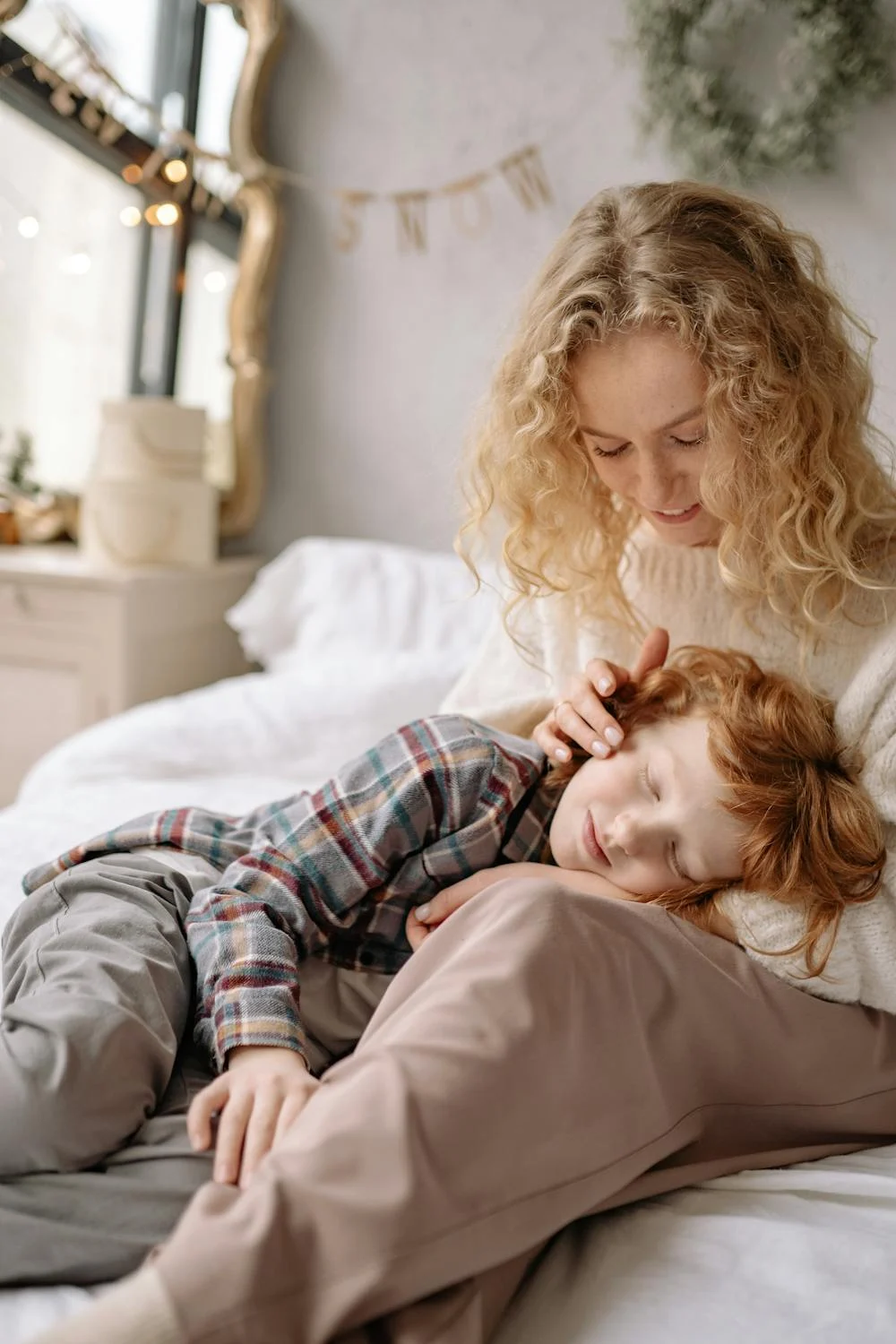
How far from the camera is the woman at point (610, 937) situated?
0.72 metres

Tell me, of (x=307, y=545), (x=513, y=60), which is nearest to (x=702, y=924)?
(x=307, y=545)

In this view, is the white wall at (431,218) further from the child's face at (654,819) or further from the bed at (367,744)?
the child's face at (654,819)

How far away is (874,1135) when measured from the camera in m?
1.07

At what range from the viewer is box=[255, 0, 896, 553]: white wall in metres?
2.24

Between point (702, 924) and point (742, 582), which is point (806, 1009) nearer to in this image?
point (702, 924)

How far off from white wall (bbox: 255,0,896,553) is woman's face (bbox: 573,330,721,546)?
44.0 inches

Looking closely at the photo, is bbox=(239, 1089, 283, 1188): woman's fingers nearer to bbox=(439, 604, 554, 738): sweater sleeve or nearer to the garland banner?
bbox=(439, 604, 554, 738): sweater sleeve

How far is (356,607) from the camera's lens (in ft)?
7.98

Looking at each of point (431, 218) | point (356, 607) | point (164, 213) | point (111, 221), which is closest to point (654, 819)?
point (356, 607)

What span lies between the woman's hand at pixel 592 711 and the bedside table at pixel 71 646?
134 centimetres

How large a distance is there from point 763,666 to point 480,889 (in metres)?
0.48

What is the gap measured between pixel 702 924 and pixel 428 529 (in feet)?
5.63

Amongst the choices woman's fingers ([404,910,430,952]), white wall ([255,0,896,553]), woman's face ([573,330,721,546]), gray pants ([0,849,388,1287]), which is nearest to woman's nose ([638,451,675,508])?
woman's face ([573,330,721,546])

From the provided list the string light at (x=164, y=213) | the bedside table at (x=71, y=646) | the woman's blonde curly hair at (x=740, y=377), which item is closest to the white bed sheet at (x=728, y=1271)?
the woman's blonde curly hair at (x=740, y=377)
